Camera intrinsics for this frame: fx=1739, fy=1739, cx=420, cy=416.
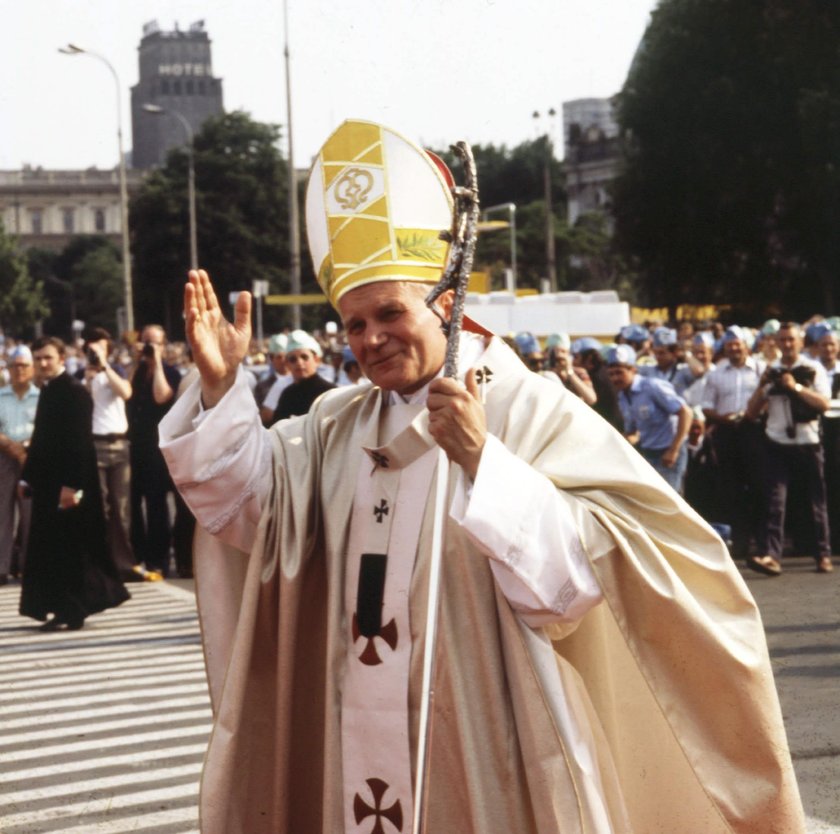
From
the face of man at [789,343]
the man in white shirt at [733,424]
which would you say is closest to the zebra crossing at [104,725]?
the face of man at [789,343]

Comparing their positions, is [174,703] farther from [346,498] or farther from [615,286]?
[615,286]

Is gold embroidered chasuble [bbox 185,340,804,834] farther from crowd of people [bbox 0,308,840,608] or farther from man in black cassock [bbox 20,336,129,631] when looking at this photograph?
crowd of people [bbox 0,308,840,608]

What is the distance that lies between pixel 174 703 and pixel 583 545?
535cm

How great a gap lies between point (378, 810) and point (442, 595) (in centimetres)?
52

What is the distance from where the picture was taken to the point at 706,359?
15977 millimetres

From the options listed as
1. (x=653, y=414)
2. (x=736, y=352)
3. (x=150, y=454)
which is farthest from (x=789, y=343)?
(x=150, y=454)

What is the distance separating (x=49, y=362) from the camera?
11164 mm

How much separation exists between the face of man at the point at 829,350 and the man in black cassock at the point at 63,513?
21.6 feet

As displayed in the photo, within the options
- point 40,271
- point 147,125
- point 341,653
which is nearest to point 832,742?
point 341,653

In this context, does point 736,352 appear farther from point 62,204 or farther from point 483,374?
point 62,204

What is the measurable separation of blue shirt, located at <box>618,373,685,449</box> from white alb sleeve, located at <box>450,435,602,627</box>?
9180 millimetres

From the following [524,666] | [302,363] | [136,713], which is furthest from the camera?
[302,363]

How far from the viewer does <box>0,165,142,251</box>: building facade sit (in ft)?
470

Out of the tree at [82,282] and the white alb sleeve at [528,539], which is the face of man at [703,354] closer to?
the white alb sleeve at [528,539]
